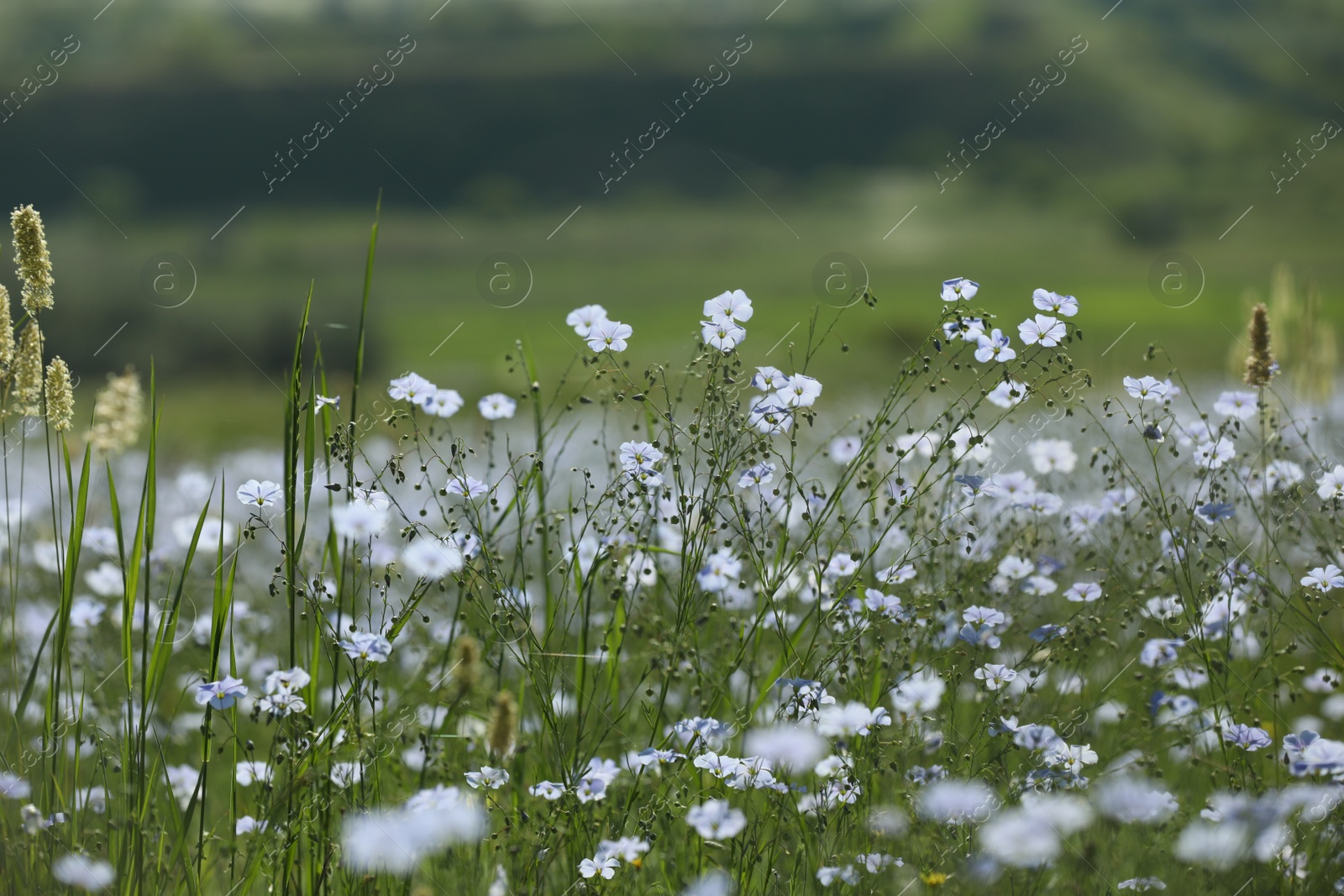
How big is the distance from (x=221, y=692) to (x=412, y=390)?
2.43 feet

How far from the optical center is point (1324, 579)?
7.43ft

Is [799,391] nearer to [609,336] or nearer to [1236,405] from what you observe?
[609,336]

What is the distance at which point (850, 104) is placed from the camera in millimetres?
131125

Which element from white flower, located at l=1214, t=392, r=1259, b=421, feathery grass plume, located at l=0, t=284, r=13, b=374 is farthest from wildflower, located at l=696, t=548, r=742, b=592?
feathery grass plume, located at l=0, t=284, r=13, b=374

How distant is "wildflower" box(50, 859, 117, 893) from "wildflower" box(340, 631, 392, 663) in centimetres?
52

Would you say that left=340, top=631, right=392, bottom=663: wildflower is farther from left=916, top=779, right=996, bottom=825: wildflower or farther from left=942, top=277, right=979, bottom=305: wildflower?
left=942, top=277, right=979, bottom=305: wildflower

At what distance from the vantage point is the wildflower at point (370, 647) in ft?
6.19

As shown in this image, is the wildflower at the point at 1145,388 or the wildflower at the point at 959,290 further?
the wildflower at the point at 1145,388

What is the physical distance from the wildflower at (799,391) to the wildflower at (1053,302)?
528 mm

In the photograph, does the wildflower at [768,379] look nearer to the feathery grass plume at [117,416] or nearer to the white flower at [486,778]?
the white flower at [486,778]

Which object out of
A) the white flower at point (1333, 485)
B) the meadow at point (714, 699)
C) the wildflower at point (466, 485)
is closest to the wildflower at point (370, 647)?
the meadow at point (714, 699)

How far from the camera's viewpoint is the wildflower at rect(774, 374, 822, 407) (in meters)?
2.19

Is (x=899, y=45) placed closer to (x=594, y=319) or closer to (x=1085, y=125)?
(x=1085, y=125)

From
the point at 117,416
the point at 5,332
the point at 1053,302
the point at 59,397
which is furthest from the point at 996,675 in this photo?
the point at 117,416
